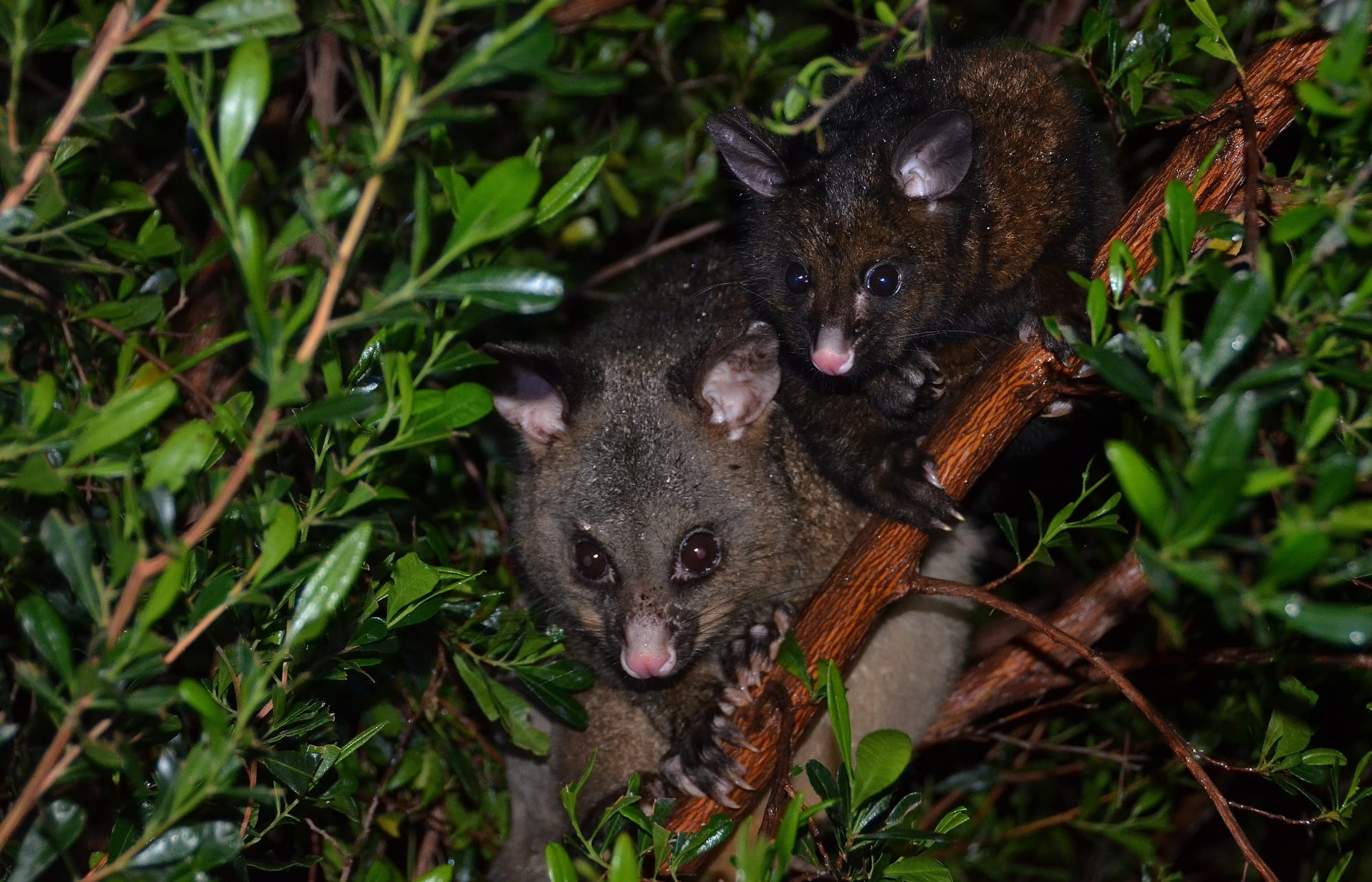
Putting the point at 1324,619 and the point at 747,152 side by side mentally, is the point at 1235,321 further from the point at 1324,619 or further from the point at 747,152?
the point at 747,152

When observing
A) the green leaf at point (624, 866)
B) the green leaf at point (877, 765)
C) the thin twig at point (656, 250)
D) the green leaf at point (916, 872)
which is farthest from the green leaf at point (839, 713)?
the thin twig at point (656, 250)

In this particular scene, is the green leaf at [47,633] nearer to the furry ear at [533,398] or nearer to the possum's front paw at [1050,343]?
the furry ear at [533,398]

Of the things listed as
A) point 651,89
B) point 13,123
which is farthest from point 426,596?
point 651,89

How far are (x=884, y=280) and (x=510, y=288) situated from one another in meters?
1.55

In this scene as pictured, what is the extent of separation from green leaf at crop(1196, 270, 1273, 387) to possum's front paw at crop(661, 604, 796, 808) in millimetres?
1737

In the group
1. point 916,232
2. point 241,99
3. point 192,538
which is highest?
point 241,99

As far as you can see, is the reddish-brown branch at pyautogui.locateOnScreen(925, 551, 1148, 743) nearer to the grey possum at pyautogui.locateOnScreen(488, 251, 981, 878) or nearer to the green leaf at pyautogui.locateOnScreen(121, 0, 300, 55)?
the grey possum at pyautogui.locateOnScreen(488, 251, 981, 878)

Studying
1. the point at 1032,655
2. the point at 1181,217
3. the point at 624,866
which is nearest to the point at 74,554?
the point at 624,866

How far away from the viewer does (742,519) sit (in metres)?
3.48

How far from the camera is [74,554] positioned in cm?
166

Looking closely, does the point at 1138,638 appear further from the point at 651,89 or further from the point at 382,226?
the point at 382,226

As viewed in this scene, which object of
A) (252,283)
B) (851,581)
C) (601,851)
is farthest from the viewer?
(851,581)

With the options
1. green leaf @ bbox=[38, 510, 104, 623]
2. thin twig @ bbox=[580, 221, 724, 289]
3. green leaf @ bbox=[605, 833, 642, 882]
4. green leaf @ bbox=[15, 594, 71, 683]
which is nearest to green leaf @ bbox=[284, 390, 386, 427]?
green leaf @ bbox=[38, 510, 104, 623]

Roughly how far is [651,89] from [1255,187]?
2.69m
